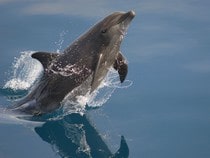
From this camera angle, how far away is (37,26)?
46.2 feet

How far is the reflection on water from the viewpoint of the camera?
872cm

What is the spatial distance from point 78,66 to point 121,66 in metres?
0.96

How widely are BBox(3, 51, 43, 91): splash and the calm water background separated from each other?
17cm

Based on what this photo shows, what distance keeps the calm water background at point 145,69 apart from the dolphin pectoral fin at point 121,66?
29 cm

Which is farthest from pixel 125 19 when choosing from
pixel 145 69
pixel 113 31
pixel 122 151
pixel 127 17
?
pixel 122 151

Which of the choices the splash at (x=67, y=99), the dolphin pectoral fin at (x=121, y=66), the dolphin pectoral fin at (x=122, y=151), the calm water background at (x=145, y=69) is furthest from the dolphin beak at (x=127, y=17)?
the dolphin pectoral fin at (x=122, y=151)

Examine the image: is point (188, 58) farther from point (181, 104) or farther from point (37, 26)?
point (37, 26)

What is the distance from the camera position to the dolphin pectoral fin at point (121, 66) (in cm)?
1097

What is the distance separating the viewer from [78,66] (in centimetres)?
1049

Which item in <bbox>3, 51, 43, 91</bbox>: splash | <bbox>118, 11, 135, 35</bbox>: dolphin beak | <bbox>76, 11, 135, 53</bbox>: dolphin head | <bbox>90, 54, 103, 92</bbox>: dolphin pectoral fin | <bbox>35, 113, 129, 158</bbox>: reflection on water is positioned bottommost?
<bbox>3, 51, 43, 91</bbox>: splash

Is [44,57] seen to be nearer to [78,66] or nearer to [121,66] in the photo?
[78,66]

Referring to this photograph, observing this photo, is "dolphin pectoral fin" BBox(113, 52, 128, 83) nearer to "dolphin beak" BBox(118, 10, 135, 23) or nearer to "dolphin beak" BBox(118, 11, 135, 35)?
"dolphin beak" BBox(118, 11, 135, 35)

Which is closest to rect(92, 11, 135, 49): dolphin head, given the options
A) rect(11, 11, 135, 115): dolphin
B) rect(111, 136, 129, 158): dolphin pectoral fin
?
rect(11, 11, 135, 115): dolphin

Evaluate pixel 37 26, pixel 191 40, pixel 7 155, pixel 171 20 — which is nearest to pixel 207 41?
pixel 191 40
